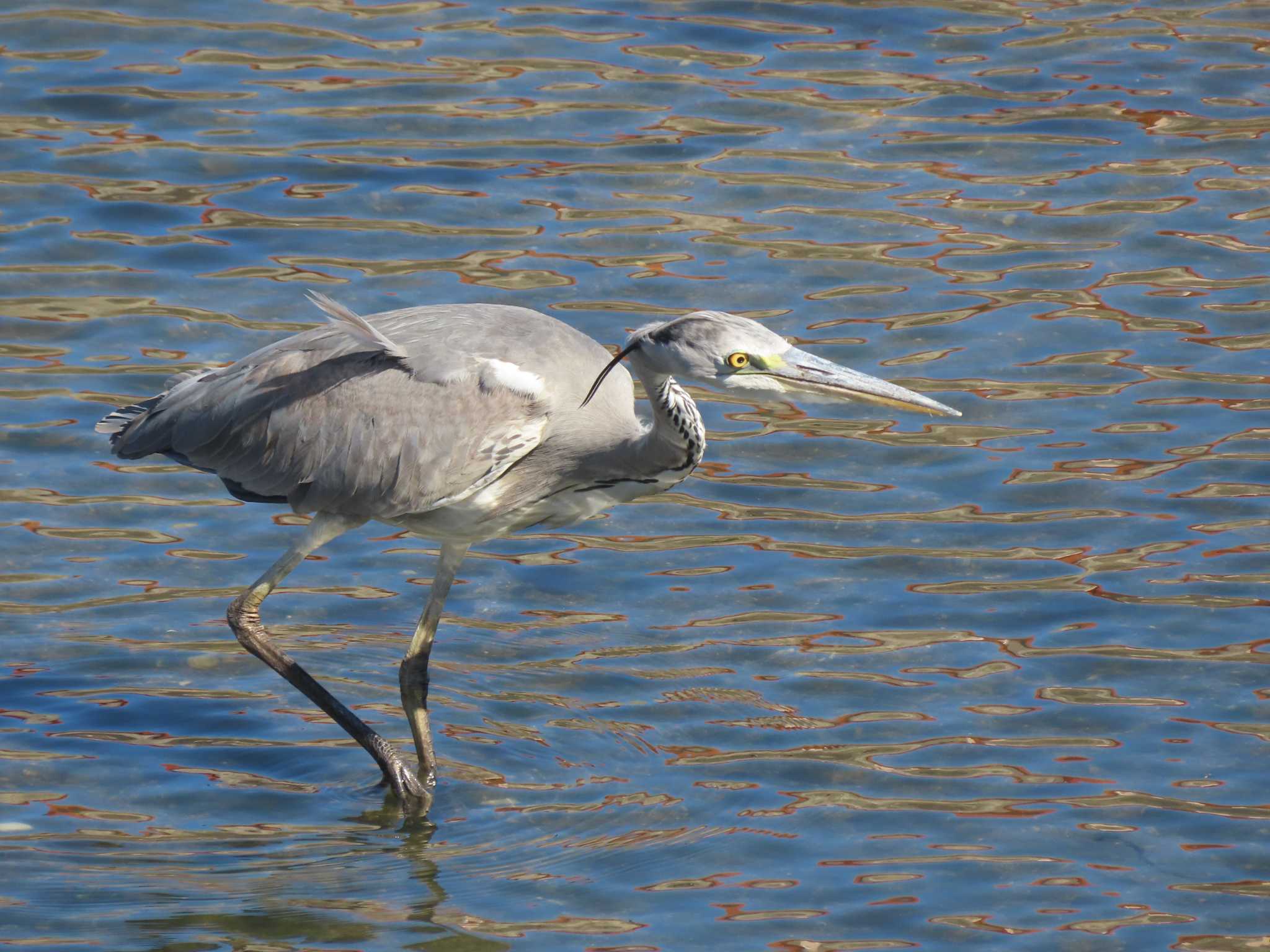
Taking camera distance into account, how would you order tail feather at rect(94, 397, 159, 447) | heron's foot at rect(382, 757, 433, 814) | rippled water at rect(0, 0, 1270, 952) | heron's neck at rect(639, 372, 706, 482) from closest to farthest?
rippled water at rect(0, 0, 1270, 952) → heron's neck at rect(639, 372, 706, 482) → heron's foot at rect(382, 757, 433, 814) → tail feather at rect(94, 397, 159, 447)

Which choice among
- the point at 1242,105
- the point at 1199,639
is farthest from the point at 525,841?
the point at 1242,105

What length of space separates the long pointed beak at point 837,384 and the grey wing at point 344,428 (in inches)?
39.3

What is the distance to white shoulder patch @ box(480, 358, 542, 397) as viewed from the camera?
24.8ft

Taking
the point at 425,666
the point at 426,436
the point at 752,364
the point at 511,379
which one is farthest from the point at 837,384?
the point at 425,666

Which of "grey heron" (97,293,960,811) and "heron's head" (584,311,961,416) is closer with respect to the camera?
"heron's head" (584,311,961,416)

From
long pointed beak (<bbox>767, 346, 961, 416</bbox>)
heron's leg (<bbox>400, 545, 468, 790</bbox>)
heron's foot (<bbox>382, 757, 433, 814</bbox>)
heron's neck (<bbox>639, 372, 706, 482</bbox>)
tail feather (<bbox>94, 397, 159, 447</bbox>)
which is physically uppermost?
long pointed beak (<bbox>767, 346, 961, 416</bbox>)

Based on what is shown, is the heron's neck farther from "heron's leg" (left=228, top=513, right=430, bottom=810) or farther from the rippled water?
"heron's leg" (left=228, top=513, right=430, bottom=810)

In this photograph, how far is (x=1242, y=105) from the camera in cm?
1281

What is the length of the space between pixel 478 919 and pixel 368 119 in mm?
7411

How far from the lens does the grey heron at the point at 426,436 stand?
24.6ft

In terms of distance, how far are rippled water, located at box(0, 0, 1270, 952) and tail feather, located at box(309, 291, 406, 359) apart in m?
1.42

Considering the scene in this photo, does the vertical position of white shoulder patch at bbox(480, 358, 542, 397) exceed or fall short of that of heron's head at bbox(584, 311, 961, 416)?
it falls short

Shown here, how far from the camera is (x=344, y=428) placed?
767 centimetres

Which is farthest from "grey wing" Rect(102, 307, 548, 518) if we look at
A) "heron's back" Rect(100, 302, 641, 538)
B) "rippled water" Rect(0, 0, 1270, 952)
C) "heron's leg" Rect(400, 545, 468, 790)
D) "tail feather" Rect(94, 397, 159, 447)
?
"rippled water" Rect(0, 0, 1270, 952)
